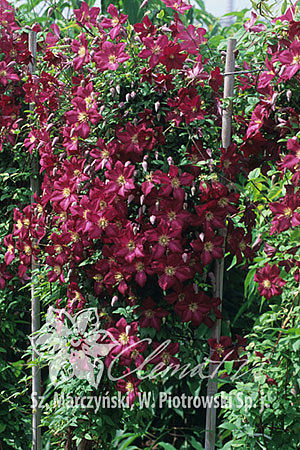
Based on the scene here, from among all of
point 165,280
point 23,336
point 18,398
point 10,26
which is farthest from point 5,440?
point 10,26

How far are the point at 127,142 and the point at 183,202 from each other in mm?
269

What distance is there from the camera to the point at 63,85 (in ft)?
7.47

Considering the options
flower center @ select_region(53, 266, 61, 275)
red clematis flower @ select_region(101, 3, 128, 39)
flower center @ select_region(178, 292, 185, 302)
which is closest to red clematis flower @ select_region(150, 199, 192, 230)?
flower center @ select_region(178, 292, 185, 302)

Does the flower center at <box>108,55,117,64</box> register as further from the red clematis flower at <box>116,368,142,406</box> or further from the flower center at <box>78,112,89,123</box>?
the red clematis flower at <box>116,368,142,406</box>

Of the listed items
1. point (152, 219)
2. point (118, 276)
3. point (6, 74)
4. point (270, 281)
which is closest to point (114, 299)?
point (118, 276)

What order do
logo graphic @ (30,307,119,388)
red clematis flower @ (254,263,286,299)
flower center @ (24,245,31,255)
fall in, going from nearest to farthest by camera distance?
red clematis flower @ (254,263,286,299)
logo graphic @ (30,307,119,388)
flower center @ (24,245,31,255)

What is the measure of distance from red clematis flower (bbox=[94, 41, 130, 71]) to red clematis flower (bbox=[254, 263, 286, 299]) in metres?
0.81

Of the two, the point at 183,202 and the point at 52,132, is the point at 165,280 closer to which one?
the point at 183,202

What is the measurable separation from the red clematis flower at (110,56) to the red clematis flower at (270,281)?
0.81 m

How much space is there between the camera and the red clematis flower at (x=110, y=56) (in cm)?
200

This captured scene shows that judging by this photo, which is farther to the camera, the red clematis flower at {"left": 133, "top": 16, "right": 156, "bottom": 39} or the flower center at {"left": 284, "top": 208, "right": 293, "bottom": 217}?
the red clematis flower at {"left": 133, "top": 16, "right": 156, "bottom": 39}

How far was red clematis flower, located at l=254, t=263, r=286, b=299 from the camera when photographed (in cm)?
184

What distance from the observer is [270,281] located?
185 cm

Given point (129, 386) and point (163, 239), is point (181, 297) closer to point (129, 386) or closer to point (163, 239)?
point (163, 239)
